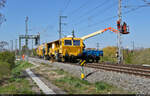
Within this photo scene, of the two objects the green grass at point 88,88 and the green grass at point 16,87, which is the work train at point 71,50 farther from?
the green grass at point 88,88

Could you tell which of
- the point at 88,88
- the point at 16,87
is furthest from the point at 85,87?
the point at 16,87

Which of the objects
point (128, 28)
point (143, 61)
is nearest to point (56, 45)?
point (128, 28)

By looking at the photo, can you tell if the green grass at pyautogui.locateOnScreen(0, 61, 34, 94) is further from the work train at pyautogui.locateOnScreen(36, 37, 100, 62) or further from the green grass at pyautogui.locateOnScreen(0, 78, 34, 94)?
the work train at pyautogui.locateOnScreen(36, 37, 100, 62)

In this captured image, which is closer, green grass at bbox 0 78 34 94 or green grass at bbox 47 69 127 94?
green grass at bbox 0 78 34 94

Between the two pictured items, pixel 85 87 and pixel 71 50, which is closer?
pixel 85 87

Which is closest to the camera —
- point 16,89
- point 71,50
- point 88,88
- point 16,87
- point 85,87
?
point 16,89

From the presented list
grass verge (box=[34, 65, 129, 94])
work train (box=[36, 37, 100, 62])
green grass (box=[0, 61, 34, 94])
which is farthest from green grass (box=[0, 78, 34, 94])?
work train (box=[36, 37, 100, 62])

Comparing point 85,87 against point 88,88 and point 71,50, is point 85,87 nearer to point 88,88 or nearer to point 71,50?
point 88,88

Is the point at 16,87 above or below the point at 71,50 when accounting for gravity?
below

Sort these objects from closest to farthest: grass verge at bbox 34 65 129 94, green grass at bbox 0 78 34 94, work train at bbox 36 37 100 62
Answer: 1. green grass at bbox 0 78 34 94
2. grass verge at bbox 34 65 129 94
3. work train at bbox 36 37 100 62

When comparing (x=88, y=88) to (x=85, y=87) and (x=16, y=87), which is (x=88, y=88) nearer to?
(x=85, y=87)

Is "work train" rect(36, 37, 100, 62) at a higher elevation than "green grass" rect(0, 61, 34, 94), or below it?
higher

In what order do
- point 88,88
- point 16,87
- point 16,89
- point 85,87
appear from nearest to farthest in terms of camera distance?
point 16,89 < point 88,88 < point 85,87 < point 16,87

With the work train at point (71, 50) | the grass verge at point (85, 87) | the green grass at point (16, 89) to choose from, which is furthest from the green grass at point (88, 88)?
the work train at point (71, 50)
